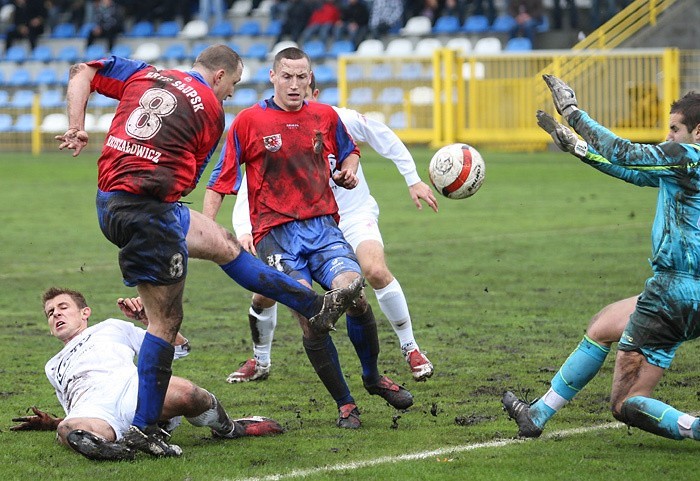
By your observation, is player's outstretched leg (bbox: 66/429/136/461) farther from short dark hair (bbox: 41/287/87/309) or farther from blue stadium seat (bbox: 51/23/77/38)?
blue stadium seat (bbox: 51/23/77/38)

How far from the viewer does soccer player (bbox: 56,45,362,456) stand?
5461mm

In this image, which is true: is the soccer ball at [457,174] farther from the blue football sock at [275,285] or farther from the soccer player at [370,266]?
the blue football sock at [275,285]

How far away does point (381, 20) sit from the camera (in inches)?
1196

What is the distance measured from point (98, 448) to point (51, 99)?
93.2 feet

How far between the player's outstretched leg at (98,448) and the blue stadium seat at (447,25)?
2581 cm

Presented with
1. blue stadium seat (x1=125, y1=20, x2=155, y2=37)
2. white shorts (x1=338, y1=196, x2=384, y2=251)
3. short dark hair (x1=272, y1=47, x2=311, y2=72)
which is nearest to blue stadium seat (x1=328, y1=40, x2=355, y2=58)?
blue stadium seat (x1=125, y1=20, x2=155, y2=37)

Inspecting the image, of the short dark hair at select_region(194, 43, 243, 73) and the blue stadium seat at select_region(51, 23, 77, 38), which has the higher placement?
the short dark hair at select_region(194, 43, 243, 73)

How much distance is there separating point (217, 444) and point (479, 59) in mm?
21175

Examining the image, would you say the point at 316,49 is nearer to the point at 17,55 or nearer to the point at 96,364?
the point at 17,55

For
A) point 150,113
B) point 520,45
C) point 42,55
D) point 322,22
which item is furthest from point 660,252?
point 42,55

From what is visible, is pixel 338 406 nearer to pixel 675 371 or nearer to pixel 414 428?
pixel 414 428

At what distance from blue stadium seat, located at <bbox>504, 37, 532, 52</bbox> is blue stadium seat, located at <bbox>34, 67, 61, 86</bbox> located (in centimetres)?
1267

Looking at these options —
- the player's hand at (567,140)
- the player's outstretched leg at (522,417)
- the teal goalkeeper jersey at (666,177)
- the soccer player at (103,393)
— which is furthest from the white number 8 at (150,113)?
the player's outstretched leg at (522,417)

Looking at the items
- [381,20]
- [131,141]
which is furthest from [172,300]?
[381,20]
